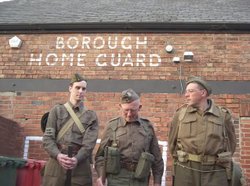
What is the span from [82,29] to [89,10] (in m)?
1.29

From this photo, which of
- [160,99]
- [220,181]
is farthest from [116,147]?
[160,99]

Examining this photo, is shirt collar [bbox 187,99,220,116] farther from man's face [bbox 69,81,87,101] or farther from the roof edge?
the roof edge

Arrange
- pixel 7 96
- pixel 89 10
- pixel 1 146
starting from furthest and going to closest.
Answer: pixel 89 10 → pixel 7 96 → pixel 1 146

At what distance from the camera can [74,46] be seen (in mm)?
7859

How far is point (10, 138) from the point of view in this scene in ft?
24.3

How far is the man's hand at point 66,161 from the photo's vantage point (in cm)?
386

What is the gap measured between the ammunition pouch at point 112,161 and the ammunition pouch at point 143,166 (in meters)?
0.20

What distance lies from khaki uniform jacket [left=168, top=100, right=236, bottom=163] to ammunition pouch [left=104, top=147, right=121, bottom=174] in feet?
2.19

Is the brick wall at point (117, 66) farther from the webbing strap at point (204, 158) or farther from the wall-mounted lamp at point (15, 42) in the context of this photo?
the webbing strap at point (204, 158)

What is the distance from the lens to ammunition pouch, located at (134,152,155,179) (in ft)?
12.6

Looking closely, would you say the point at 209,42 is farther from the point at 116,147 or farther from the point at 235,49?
the point at 116,147

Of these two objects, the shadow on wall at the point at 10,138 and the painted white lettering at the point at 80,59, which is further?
the painted white lettering at the point at 80,59

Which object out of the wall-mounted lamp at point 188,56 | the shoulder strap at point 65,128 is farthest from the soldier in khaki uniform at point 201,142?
the wall-mounted lamp at point 188,56

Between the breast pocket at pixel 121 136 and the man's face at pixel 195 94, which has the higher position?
the man's face at pixel 195 94
